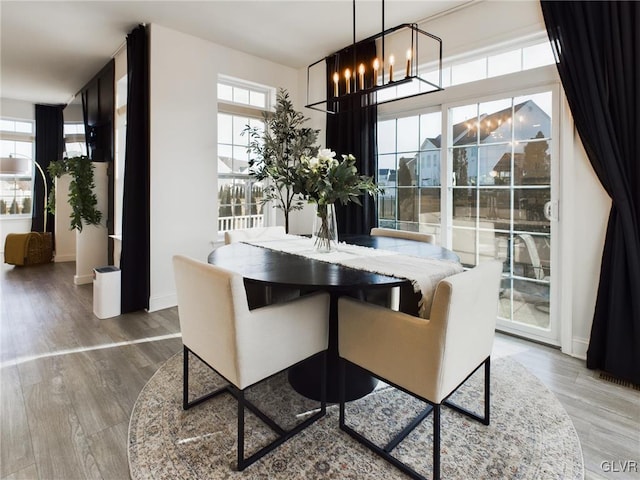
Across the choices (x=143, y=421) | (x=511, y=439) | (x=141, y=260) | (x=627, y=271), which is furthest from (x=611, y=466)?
(x=141, y=260)

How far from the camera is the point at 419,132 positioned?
3637 mm

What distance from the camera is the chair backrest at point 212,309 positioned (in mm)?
1440

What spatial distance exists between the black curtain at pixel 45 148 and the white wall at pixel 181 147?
4510mm

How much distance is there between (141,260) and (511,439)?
3382 millimetres

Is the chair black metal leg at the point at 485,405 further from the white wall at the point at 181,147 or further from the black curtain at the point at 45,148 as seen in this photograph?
the black curtain at the point at 45,148

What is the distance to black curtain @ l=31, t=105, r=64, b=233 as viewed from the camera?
667 centimetres

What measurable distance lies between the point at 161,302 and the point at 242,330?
8.52ft

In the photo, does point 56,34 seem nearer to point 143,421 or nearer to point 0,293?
point 0,293

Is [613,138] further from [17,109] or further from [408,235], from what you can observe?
[17,109]

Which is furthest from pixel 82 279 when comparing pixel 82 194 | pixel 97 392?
pixel 97 392

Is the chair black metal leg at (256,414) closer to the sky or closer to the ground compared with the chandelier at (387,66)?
closer to the ground

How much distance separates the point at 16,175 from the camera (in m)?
6.55

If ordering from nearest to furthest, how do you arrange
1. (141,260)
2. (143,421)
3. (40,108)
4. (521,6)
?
(143,421) < (521,6) < (141,260) < (40,108)

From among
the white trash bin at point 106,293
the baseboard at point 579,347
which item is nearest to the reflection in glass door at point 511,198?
the baseboard at point 579,347
